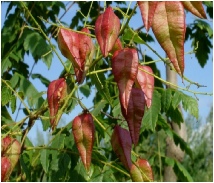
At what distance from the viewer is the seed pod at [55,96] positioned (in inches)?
36.3

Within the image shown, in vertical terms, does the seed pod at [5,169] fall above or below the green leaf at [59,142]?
above

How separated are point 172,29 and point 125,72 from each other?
0.37 ft

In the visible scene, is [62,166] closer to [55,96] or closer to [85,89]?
[55,96]

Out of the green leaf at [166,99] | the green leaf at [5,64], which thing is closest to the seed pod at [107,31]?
the green leaf at [166,99]

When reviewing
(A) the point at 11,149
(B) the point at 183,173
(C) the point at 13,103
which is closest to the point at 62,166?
(C) the point at 13,103

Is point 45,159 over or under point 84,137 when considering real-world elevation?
under

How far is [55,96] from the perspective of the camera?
922 millimetres

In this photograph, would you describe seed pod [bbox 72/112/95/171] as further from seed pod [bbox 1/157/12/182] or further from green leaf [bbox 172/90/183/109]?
green leaf [bbox 172/90/183/109]

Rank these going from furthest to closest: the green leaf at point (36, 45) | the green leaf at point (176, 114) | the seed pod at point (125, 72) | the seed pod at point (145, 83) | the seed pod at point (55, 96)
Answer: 1. the green leaf at point (36, 45)
2. the green leaf at point (176, 114)
3. the seed pod at point (55, 96)
4. the seed pod at point (145, 83)
5. the seed pod at point (125, 72)

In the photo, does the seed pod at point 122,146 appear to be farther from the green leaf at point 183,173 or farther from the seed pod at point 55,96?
the green leaf at point 183,173

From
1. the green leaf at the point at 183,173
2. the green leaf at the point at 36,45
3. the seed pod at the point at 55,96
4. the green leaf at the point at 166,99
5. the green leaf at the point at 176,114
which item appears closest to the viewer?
the seed pod at the point at 55,96

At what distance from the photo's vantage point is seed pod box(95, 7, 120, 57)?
73 centimetres

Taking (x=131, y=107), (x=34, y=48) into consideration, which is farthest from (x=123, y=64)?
(x=34, y=48)

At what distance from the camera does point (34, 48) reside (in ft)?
6.89
